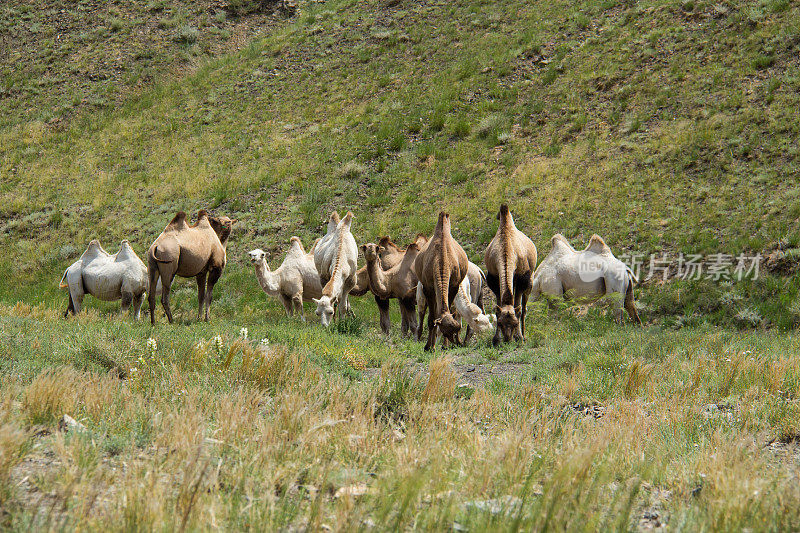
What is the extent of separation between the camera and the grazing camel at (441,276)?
10961 mm

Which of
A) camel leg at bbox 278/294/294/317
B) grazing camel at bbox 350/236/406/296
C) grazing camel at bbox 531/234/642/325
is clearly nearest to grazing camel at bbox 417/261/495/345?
grazing camel at bbox 531/234/642/325

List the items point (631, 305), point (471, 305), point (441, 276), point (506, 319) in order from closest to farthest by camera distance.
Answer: point (506, 319) → point (441, 276) → point (471, 305) → point (631, 305)

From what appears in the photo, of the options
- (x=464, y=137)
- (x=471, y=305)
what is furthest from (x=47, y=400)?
(x=464, y=137)

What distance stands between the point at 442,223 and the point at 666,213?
1050 cm

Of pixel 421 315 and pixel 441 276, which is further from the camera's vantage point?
pixel 421 315

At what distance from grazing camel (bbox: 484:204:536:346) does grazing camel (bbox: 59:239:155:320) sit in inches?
320

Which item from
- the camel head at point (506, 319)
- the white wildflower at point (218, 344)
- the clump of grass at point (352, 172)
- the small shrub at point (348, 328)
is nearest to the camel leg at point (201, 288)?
the small shrub at point (348, 328)

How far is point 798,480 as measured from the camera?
14.4 feet

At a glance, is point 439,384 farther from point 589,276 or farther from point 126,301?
point 126,301

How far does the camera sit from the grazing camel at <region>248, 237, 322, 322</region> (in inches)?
629

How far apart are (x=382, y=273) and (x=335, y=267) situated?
4.17 ft

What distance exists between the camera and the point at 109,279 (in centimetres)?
1514

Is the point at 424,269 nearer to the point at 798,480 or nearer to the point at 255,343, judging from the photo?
the point at 255,343

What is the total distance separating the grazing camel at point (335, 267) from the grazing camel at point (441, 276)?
169 cm
